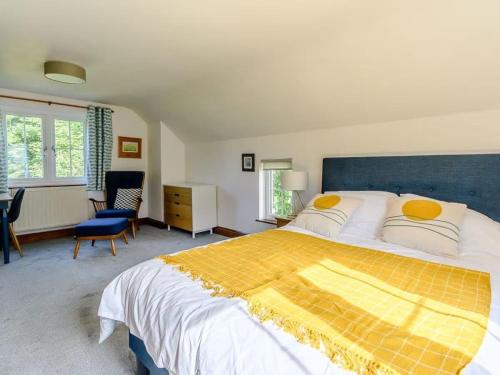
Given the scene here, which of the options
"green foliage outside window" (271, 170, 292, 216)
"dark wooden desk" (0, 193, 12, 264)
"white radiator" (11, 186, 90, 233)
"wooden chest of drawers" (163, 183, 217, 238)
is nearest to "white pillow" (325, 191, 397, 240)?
"green foliage outside window" (271, 170, 292, 216)

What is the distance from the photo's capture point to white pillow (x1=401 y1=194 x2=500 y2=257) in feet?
5.73

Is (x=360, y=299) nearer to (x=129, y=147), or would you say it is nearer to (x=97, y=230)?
(x=97, y=230)

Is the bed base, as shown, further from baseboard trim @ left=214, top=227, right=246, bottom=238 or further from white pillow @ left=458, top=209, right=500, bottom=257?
baseboard trim @ left=214, top=227, right=246, bottom=238

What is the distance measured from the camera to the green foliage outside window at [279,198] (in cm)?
366

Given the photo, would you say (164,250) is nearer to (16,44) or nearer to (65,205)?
(65,205)

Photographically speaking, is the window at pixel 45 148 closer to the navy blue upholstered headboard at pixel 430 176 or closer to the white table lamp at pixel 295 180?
the white table lamp at pixel 295 180

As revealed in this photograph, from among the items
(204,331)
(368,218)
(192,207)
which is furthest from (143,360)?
(192,207)

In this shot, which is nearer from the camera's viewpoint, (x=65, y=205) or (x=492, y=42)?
(x=492, y=42)

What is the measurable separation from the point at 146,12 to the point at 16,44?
1405mm

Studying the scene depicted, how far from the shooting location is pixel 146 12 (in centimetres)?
185

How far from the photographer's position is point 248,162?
3.98 meters

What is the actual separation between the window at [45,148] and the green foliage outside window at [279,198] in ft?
10.1

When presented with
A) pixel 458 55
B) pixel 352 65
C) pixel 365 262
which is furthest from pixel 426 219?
pixel 352 65

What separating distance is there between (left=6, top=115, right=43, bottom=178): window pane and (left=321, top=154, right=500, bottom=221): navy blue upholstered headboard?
160 inches
